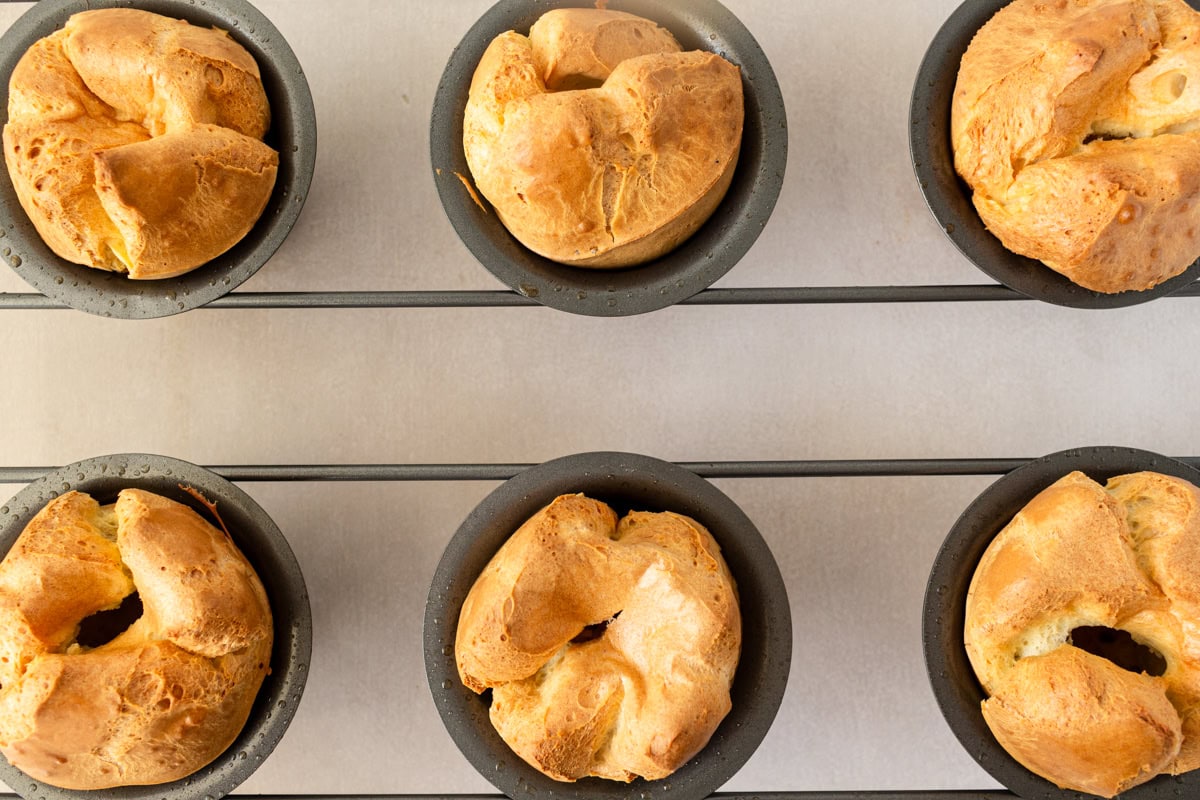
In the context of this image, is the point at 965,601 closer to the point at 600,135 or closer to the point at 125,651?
the point at 600,135

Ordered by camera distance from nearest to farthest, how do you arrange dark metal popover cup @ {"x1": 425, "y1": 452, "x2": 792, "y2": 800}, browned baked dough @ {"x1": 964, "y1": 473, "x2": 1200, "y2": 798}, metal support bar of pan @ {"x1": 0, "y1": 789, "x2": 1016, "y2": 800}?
browned baked dough @ {"x1": 964, "y1": 473, "x2": 1200, "y2": 798}
dark metal popover cup @ {"x1": 425, "y1": 452, "x2": 792, "y2": 800}
metal support bar of pan @ {"x1": 0, "y1": 789, "x2": 1016, "y2": 800}

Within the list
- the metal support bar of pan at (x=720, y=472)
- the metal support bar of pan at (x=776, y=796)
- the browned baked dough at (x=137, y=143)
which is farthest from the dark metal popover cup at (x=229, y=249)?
the metal support bar of pan at (x=776, y=796)

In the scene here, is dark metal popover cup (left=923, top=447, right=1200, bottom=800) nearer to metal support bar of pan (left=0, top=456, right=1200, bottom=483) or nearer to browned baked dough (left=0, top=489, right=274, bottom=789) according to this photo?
metal support bar of pan (left=0, top=456, right=1200, bottom=483)

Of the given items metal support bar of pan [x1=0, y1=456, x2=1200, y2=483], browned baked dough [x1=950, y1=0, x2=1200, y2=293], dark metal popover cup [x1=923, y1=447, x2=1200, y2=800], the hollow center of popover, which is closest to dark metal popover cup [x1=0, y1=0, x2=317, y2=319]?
metal support bar of pan [x1=0, y1=456, x2=1200, y2=483]

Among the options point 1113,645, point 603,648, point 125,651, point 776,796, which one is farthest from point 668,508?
point 125,651

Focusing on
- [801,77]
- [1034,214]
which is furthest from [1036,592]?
[801,77]

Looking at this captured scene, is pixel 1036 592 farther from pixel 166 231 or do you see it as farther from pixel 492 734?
pixel 166 231
